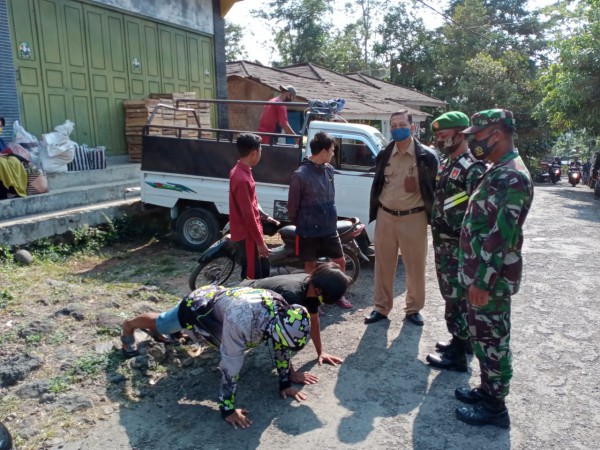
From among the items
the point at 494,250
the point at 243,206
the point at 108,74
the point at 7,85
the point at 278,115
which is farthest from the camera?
the point at 108,74

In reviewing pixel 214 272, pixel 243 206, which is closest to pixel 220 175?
pixel 214 272

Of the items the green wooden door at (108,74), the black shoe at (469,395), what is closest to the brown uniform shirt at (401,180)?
the black shoe at (469,395)

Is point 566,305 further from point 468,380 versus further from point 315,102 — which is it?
point 315,102

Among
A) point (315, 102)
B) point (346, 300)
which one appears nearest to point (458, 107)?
point (315, 102)

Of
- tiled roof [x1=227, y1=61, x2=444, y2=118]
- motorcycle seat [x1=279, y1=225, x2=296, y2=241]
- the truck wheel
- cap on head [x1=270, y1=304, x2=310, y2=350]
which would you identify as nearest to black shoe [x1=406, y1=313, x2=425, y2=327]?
motorcycle seat [x1=279, y1=225, x2=296, y2=241]

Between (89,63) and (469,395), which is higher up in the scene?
(89,63)

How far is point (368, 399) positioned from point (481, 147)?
1.87 meters

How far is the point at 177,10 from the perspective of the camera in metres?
11.6

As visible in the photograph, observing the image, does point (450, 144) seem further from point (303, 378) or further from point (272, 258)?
point (272, 258)

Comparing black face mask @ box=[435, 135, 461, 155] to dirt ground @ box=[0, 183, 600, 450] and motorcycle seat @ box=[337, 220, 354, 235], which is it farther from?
motorcycle seat @ box=[337, 220, 354, 235]

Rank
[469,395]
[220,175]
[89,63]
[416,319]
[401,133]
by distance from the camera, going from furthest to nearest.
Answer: [89,63], [220,175], [416,319], [401,133], [469,395]

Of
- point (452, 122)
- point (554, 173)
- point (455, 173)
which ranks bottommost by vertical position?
point (554, 173)

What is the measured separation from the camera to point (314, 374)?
13.1 feet

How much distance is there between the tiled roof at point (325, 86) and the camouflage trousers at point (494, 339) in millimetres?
11605
